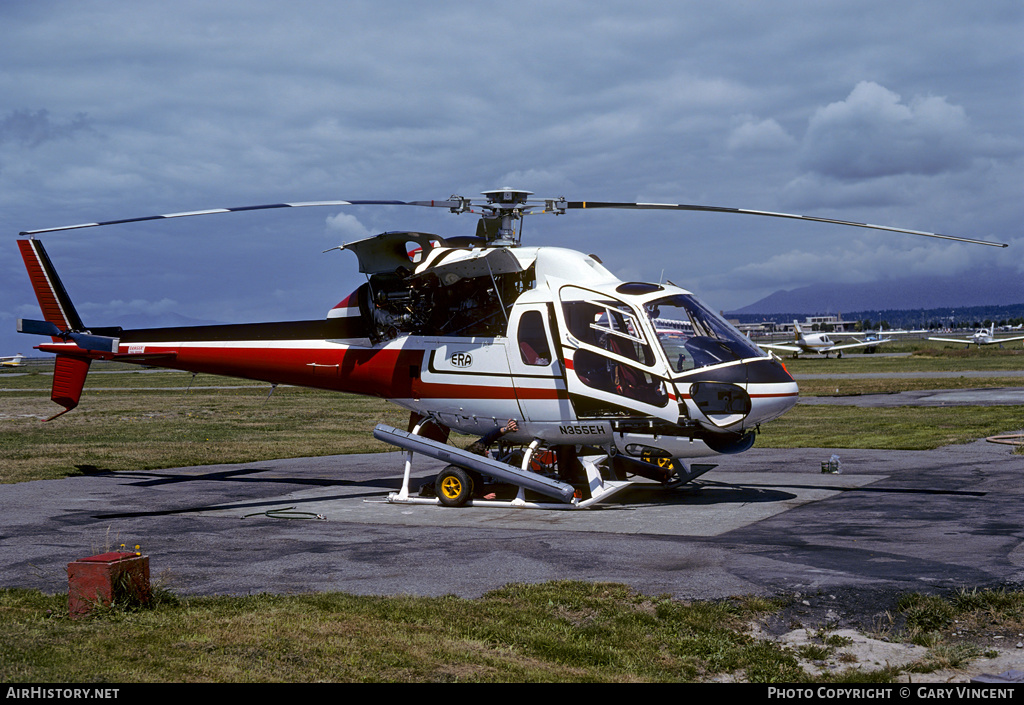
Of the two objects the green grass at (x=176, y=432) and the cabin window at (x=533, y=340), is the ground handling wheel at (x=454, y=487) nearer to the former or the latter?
the cabin window at (x=533, y=340)

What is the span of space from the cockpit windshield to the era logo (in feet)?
10.7

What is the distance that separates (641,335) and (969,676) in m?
8.54

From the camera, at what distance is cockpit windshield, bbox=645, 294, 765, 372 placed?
566 inches

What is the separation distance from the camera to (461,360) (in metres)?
16.0

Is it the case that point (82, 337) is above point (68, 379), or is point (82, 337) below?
above

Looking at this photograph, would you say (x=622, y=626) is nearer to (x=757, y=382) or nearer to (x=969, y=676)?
(x=969, y=676)

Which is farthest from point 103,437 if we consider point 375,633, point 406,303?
point 375,633

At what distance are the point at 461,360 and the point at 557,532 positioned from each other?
167 inches

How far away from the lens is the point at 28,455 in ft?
77.0

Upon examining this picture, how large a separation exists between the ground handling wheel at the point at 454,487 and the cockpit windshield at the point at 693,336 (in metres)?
4.12

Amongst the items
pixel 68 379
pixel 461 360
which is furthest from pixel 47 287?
pixel 461 360

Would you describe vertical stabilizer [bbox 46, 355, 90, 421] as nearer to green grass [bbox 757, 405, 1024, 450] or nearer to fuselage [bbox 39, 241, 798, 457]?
fuselage [bbox 39, 241, 798, 457]

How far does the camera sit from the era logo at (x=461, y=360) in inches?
627

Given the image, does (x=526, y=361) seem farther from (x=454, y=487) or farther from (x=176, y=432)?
(x=176, y=432)
